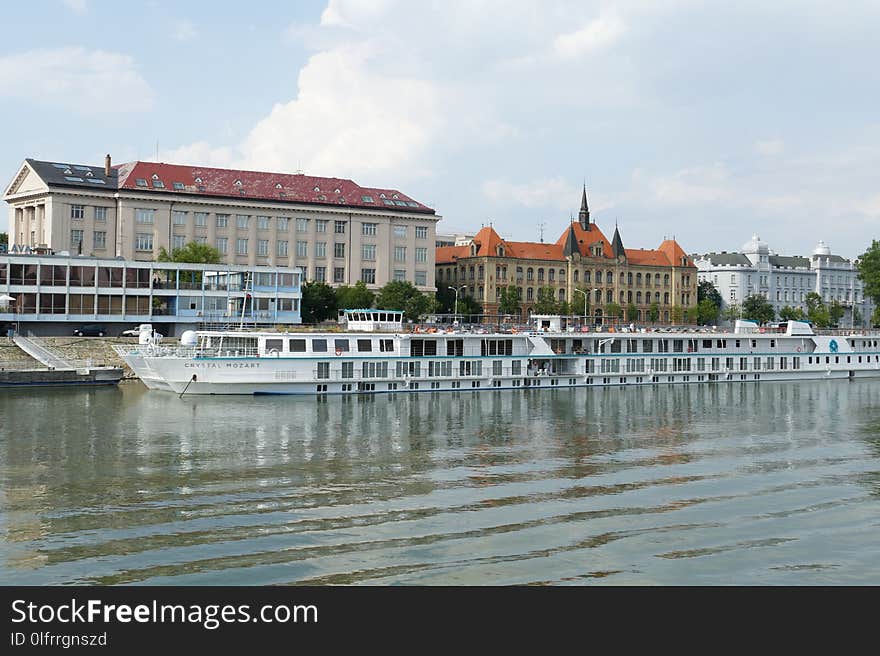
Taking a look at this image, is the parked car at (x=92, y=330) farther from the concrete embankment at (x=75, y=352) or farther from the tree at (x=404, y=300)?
the tree at (x=404, y=300)

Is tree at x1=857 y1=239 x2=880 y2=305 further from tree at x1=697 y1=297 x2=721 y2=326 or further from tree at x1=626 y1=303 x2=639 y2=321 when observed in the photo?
tree at x1=626 y1=303 x2=639 y2=321

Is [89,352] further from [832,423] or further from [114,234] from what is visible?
[832,423]

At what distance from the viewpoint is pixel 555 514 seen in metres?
26.8

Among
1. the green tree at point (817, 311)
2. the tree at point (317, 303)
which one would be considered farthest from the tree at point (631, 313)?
the tree at point (317, 303)

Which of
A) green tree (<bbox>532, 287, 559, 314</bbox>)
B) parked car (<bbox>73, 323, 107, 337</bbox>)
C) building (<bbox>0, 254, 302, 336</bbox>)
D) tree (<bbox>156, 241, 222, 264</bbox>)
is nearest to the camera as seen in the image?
building (<bbox>0, 254, 302, 336</bbox>)

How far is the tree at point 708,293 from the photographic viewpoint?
165 meters

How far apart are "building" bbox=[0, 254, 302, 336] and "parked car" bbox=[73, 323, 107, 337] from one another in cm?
48

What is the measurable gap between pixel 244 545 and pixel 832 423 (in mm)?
34946

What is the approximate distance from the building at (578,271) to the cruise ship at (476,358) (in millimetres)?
59408

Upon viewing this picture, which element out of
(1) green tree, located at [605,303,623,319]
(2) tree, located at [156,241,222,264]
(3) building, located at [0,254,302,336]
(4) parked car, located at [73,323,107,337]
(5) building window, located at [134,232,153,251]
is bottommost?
(4) parked car, located at [73,323,107,337]

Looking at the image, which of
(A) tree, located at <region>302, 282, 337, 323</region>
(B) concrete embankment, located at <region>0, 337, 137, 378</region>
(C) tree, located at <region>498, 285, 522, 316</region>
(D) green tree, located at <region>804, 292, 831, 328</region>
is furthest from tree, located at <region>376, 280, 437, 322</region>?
(D) green tree, located at <region>804, 292, 831, 328</region>

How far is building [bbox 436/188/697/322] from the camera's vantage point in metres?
145

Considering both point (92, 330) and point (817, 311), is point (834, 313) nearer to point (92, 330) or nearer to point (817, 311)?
point (817, 311)

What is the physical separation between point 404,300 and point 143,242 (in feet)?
88.8
